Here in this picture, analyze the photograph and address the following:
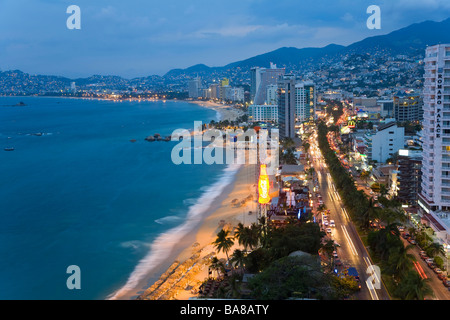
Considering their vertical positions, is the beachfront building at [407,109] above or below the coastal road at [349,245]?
above

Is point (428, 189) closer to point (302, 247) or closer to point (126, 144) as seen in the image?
point (302, 247)

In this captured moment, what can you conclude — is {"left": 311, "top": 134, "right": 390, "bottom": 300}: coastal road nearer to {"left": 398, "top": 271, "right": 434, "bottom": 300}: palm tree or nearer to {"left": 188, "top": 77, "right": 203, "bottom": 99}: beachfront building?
{"left": 398, "top": 271, "right": 434, "bottom": 300}: palm tree

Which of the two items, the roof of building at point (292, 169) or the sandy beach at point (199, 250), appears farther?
the roof of building at point (292, 169)

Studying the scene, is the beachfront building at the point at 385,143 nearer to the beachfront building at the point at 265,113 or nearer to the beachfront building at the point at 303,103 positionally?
the beachfront building at the point at 303,103

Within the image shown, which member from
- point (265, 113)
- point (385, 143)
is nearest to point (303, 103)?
point (265, 113)

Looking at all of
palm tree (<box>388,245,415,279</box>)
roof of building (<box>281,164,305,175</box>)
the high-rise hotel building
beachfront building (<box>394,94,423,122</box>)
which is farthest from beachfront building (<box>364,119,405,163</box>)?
beachfront building (<box>394,94,423,122</box>)

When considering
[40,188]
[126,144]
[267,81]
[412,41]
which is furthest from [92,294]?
[412,41]

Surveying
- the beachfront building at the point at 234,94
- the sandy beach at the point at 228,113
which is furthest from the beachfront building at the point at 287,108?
the beachfront building at the point at 234,94

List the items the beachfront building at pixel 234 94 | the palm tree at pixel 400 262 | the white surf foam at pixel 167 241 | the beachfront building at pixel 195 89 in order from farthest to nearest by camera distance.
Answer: the beachfront building at pixel 195 89 → the beachfront building at pixel 234 94 → the white surf foam at pixel 167 241 → the palm tree at pixel 400 262
